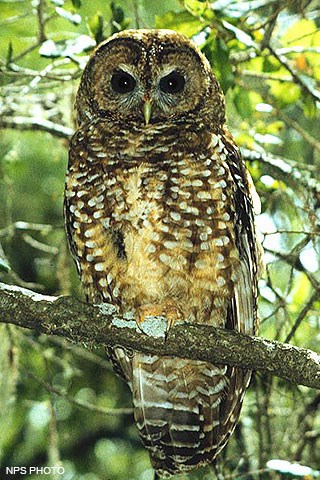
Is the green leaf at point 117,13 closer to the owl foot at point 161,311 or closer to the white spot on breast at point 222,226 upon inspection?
the white spot on breast at point 222,226

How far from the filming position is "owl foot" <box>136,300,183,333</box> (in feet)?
11.2

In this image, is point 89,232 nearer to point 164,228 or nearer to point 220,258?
point 164,228

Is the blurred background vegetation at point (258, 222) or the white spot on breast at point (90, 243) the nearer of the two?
the white spot on breast at point (90, 243)

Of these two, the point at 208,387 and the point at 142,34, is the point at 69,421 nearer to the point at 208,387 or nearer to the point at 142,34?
the point at 208,387

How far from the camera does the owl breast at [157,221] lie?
11.4 feet

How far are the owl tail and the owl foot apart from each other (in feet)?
1.06

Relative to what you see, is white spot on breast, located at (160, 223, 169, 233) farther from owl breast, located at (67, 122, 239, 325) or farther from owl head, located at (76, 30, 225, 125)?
owl head, located at (76, 30, 225, 125)

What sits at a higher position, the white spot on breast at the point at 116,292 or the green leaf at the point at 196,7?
the green leaf at the point at 196,7

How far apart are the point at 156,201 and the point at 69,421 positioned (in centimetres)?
268

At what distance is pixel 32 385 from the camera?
5.40m

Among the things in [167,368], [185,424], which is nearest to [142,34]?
[167,368]

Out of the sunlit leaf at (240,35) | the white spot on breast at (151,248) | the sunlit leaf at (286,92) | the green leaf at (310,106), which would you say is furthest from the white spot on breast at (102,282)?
the sunlit leaf at (286,92)

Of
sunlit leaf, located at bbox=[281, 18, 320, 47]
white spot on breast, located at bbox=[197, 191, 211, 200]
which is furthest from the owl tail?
sunlit leaf, located at bbox=[281, 18, 320, 47]

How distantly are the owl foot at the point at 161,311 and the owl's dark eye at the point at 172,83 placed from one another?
924mm
